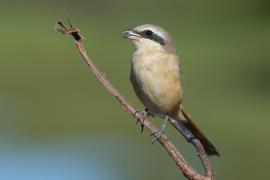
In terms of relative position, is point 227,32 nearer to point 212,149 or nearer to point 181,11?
point 181,11

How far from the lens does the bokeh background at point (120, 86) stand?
25.9 feet

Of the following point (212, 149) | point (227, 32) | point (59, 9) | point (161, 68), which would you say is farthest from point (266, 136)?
point (59, 9)

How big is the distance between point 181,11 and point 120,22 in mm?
2021

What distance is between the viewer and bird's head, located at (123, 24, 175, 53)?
3889 millimetres

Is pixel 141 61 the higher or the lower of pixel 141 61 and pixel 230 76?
the lower

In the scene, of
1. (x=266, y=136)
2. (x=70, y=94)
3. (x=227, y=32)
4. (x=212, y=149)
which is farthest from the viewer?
(x=227, y=32)

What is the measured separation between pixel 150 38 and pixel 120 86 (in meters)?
6.97

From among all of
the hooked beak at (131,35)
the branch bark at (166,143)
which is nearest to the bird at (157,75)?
the hooked beak at (131,35)

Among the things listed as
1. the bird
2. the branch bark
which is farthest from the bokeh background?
the branch bark

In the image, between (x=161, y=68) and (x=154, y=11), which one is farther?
(x=154, y=11)

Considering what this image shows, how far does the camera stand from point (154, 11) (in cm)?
1708

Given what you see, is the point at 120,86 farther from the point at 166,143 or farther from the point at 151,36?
the point at 166,143

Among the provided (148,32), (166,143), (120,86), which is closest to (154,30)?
(148,32)

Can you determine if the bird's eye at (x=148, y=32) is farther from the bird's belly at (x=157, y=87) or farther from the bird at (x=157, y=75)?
the bird's belly at (x=157, y=87)
